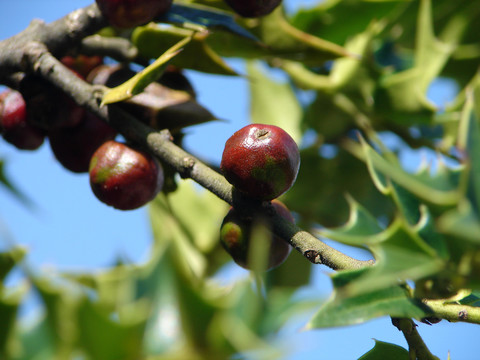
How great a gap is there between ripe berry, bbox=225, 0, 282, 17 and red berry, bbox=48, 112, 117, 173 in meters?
0.35

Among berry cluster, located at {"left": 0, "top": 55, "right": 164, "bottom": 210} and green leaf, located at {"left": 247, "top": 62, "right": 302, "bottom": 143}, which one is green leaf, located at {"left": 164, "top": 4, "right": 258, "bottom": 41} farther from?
green leaf, located at {"left": 247, "top": 62, "right": 302, "bottom": 143}

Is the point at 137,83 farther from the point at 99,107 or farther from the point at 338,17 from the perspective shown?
the point at 338,17

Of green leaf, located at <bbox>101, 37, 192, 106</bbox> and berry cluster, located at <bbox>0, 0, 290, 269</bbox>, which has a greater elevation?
green leaf, located at <bbox>101, 37, 192, 106</bbox>

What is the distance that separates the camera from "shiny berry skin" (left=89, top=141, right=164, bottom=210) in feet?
3.63

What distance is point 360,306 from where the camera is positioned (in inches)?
32.5

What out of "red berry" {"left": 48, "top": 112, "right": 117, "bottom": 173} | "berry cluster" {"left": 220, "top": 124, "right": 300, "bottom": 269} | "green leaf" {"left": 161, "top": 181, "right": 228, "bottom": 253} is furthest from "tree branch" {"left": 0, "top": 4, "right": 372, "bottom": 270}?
"green leaf" {"left": 161, "top": 181, "right": 228, "bottom": 253}

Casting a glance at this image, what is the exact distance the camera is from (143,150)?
1.13m

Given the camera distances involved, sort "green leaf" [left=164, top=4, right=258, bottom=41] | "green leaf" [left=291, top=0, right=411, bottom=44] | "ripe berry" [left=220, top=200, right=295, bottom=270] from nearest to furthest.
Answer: "ripe berry" [left=220, top=200, right=295, bottom=270]
"green leaf" [left=164, top=4, right=258, bottom=41]
"green leaf" [left=291, top=0, right=411, bottom=44]

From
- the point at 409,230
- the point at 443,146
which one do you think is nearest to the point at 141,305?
the point at 409,230

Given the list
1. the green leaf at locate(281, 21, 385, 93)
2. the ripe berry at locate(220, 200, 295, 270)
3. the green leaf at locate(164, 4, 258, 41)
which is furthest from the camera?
the green leaf at locate(281, 21, 385, 93)

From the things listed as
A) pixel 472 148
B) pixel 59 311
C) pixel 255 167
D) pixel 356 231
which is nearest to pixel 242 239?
pixel 255 167

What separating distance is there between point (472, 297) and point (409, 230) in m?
0.26

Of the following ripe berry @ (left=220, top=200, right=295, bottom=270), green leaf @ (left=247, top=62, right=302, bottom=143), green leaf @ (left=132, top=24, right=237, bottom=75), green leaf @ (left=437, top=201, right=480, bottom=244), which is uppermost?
green leaf @ (left=437, top=201, right=480, bottom=244)

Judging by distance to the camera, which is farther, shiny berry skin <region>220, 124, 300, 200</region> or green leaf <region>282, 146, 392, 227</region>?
green leaf <region>282, 146, 392, 227</region>
